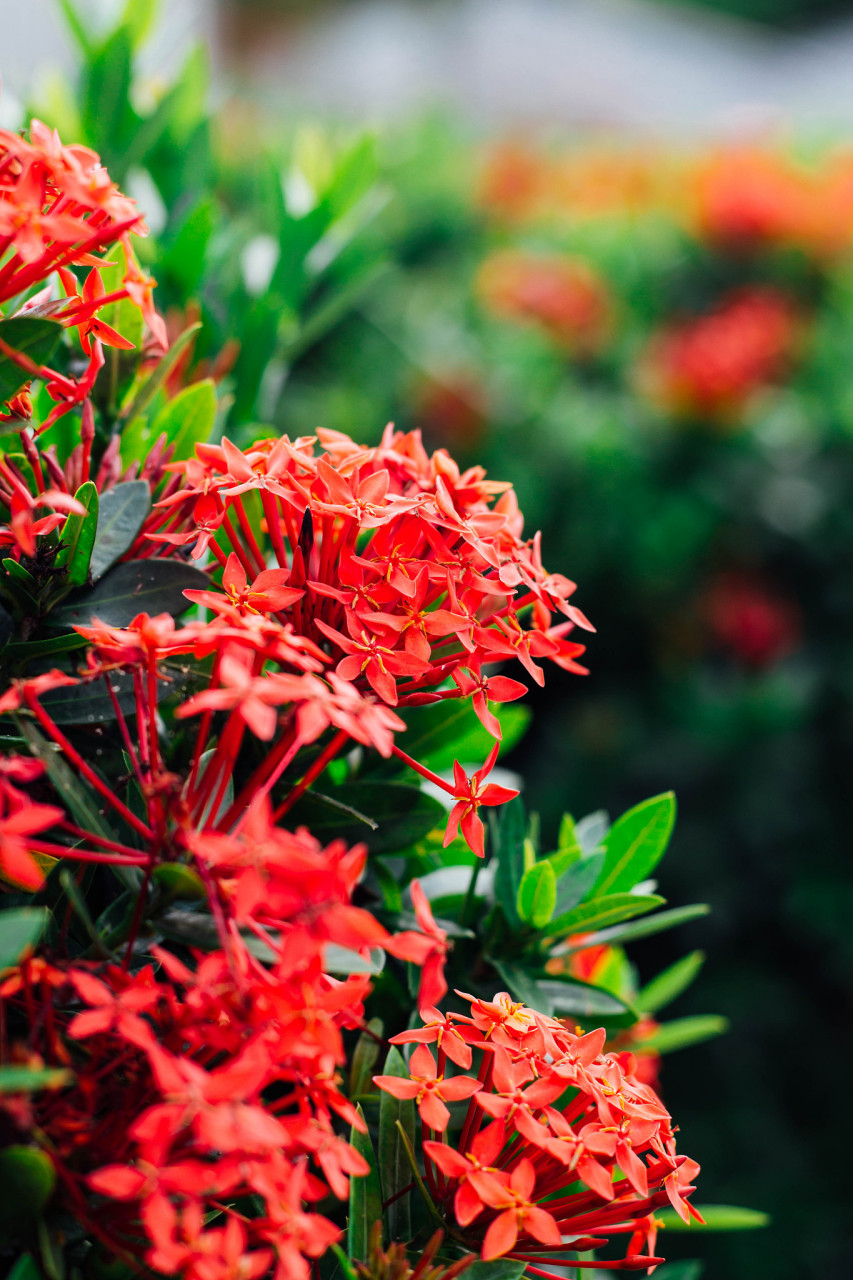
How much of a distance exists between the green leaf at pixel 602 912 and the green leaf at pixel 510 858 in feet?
0.11

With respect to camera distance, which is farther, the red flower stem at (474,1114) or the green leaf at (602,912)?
the green leaf at (602,912)

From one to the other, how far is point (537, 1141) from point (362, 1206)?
123 millimetres

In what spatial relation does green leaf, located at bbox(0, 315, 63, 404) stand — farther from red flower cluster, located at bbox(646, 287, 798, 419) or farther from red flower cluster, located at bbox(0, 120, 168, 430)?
red flower cluster, located at bbox(646, 287, 798, 419)

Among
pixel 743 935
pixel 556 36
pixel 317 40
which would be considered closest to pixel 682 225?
pixel 743 935

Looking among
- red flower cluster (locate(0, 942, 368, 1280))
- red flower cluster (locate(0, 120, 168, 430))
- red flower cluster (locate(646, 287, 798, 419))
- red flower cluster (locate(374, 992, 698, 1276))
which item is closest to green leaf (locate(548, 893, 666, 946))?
red flower cluster (locate(374, 992, 698, 1276))

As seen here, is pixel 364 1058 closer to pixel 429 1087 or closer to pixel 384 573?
pixel 429 1087

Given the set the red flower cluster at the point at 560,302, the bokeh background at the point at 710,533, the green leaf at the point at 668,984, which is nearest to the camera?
the green leaf at the point at 668,984

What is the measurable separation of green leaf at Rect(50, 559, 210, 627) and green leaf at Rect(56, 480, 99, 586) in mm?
19

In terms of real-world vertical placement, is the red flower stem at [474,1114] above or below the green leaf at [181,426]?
below

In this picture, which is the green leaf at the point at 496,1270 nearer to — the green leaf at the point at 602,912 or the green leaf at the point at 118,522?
the green leaf at the point at 602,912

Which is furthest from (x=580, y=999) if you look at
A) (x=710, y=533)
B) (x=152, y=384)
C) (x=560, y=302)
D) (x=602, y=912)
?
(x=560, y=302)

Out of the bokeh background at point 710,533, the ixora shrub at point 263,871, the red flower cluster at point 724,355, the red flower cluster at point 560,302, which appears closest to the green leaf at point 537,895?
the ixora shrub at point 263,871

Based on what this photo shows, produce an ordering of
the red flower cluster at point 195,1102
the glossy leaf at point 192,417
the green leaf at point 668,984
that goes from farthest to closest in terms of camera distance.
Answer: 1. the green leaf at point 668,984
2. the glossy leaf at point 192,417
3. the red flower cluster at point 195,1102

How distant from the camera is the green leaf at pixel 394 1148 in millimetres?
579
